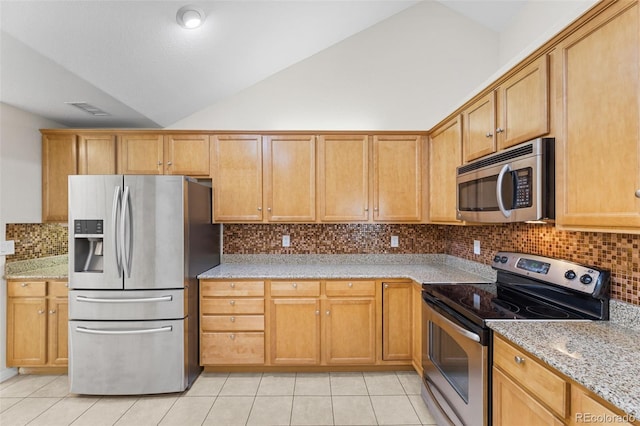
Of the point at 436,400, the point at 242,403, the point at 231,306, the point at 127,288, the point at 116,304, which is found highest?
the point at 127,288

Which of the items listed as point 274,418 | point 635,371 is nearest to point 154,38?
point 274,418

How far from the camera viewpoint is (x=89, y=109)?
2.80 metres

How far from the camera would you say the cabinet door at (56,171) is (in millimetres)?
3010

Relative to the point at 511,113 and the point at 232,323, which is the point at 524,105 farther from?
the point at 232,323

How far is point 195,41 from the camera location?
2227mm

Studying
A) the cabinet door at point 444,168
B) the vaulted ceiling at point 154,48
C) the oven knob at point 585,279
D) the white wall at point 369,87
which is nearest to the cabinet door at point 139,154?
the vaulted ceiling at point 154,48

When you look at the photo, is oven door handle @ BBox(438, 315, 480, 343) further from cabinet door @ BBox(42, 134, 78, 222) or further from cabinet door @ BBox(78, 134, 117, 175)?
cabinet door @ BBox(42, 134, 78, 222)

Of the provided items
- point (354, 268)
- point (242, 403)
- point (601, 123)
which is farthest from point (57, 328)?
point (601, 123)

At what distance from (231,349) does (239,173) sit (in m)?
1.65

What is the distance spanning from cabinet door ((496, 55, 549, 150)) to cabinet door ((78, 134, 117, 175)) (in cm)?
339

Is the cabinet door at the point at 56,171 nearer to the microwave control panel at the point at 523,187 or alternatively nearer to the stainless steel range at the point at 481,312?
the stainless steel range at the point at 481,312

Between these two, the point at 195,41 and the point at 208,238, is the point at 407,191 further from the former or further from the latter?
the point at 195,41

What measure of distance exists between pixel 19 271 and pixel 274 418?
2.71m

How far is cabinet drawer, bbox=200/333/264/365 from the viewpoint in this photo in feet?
8.87
